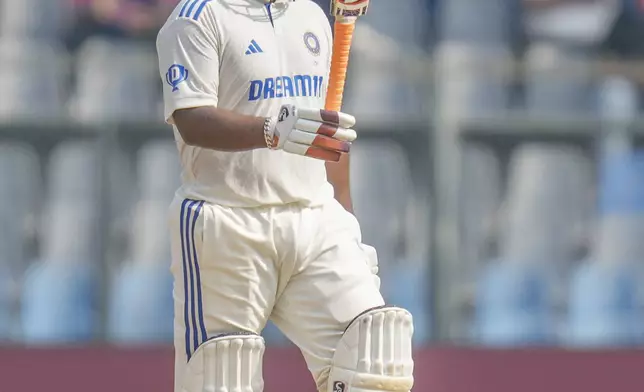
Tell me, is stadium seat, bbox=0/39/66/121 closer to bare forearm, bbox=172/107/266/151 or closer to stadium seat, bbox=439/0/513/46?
stadium seat, bbox=439/0/513/46

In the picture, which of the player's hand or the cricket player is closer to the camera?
the player's hand

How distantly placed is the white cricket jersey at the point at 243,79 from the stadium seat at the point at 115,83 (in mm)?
4704

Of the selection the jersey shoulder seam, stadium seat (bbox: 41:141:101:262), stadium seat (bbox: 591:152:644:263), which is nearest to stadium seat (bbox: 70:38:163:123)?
stadium seat (bbox: 41:141:101:262)

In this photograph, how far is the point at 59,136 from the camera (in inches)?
336

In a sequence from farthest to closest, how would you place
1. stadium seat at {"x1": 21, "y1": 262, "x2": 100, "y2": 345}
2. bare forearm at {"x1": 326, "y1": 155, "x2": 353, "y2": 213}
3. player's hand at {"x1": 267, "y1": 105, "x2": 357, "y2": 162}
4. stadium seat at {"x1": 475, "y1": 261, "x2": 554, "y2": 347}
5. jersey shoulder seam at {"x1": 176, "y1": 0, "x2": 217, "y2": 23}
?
stadium seat at {"x1": 21, "y1": 262, "x2": 100, "y2": 345}, stadium seat at {"x1": 475, "y1": 261, "x2": 554, "y2": 347}, bare forearm at {"x1": 326, "y1": 155, "x2": 353, "y2": 213}, jersey shoulder seam at {"x1": 176, "y1": 0, "x2": 217, "y2": 23}, player's hand at {"x1": 267, "y1": 105, "x2": 357, "y2": 162}

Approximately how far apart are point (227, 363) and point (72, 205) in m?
4.97

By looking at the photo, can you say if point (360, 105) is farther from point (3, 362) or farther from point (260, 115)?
point (260, 115)

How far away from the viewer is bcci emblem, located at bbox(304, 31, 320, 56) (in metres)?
3.86

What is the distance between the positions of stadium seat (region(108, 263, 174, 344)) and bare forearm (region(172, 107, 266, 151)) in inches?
181

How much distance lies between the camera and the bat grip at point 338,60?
377 cm

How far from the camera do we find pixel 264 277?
3.78m

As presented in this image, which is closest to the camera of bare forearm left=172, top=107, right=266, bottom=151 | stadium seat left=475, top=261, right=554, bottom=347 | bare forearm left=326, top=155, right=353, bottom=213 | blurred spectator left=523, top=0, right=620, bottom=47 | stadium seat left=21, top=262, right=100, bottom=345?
bare forearm left=172, top=107, right=266, bottom=151

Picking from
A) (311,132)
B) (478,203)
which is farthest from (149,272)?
(311,132)

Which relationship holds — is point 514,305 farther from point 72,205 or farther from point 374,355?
point 374,355
